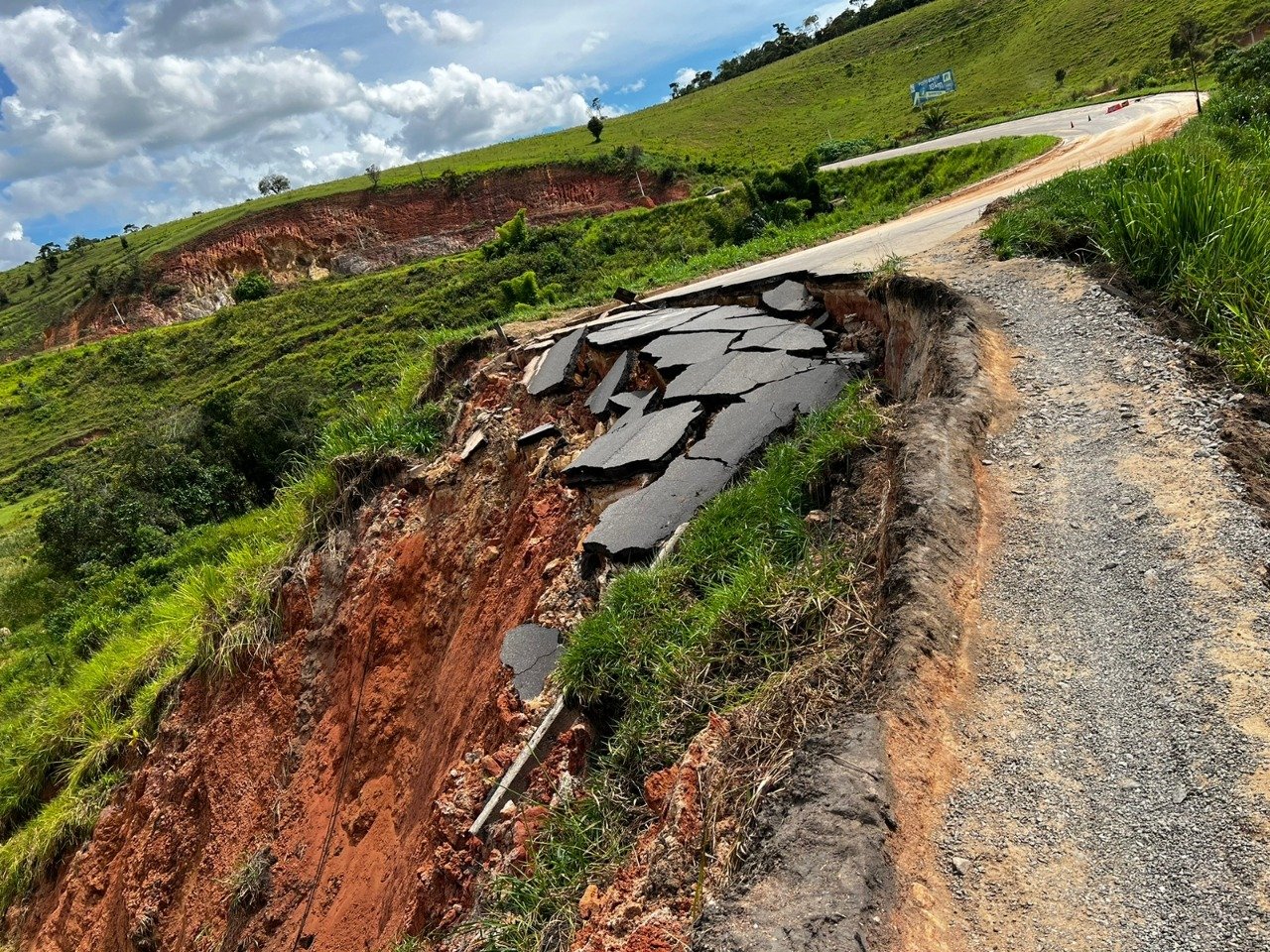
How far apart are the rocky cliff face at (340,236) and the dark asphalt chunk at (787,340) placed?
43814 mm

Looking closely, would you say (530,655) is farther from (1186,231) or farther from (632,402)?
(1186,231)

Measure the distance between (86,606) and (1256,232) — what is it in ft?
56.1

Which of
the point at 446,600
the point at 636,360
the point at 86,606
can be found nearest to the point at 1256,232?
the point at 636,360

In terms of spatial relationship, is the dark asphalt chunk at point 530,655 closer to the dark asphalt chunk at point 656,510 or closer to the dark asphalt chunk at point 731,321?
the dark asphalt chunk at point 656,510

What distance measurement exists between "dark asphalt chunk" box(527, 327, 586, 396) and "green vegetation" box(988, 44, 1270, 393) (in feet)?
12.2

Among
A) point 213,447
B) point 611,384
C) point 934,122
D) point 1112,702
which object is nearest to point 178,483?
point 213,447

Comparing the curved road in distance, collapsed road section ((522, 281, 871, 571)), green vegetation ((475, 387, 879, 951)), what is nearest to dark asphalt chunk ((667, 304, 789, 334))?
collapsed road section ((522, 281, 871, 571))

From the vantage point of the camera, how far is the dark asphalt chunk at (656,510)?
178 inches

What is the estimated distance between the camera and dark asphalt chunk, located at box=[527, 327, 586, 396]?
7230mm

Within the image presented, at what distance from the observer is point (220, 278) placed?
5038 cm

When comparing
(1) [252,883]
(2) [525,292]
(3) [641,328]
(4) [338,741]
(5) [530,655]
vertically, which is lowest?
(1) [252,883]

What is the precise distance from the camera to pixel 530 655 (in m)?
4.68

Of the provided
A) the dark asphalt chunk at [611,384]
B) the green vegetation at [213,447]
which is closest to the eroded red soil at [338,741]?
the green vegetation at [213,447]

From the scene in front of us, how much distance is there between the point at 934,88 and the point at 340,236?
36.9 m
